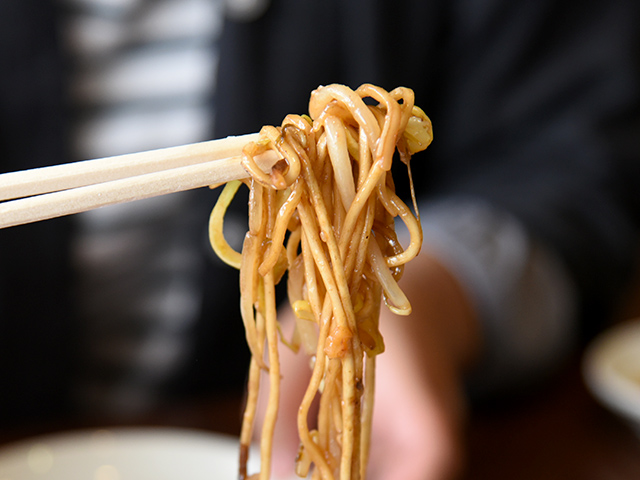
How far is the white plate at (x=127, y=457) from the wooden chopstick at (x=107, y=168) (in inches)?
19.3

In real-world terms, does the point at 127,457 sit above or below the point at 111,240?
below

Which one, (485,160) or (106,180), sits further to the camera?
(485,160)

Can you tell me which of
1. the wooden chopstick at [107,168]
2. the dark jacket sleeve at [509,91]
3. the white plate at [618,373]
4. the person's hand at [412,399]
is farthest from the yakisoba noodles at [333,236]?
the dark jacket sleeve at [509,91]

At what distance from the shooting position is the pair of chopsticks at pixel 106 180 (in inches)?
14.1

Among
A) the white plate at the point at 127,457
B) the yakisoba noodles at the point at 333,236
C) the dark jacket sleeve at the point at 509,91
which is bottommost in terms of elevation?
the white plate at the point at 127,457

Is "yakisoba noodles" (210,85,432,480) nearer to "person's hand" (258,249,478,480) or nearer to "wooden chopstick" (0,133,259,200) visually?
"wooden chopstick" (0,133,259,200)

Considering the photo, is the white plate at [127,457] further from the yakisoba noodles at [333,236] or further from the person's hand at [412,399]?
the yakisoba noodles at [333,236]

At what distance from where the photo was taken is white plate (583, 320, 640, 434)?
2.74 feet

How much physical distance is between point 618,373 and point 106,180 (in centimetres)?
88

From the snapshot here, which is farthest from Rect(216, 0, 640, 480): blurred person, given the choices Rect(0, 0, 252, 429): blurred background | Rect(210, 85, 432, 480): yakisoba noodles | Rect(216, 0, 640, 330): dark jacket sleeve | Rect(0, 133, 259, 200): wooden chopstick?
Rect(0, 133, 259, 200): wooden chopstick

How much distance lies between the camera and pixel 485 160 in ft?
4.66

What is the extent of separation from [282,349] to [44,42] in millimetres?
657

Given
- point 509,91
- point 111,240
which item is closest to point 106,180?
point 111,240

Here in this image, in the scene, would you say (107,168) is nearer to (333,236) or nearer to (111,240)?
(333,236)
